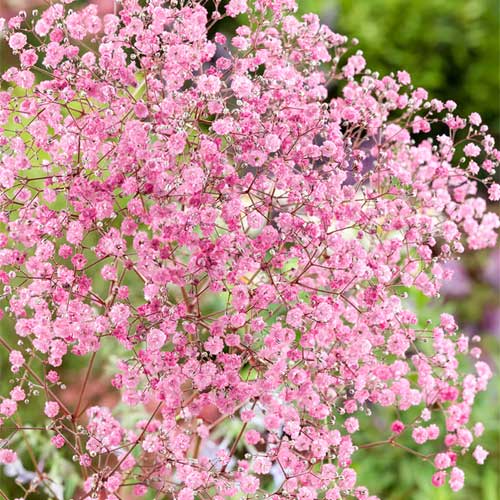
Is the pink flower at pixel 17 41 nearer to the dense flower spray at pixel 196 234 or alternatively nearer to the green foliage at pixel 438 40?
the dense flower spray at pixel 196 234

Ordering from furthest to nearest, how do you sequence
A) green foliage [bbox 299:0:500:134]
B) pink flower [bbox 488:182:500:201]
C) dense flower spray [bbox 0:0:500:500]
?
green foliage [bbox 299:0:500:134]
pink flower [bbox 488:182:500:201]
dense flower spray [bbox 0:0:500:500]

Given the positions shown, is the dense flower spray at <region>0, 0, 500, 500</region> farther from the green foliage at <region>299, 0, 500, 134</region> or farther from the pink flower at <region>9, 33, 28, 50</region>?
the green foliage at <region>299, 0, 500, 134</region>

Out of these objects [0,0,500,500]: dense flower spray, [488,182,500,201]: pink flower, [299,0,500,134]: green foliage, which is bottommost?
[0,0,500,500]: dense flower spray

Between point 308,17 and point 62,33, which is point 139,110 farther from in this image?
point 308,17

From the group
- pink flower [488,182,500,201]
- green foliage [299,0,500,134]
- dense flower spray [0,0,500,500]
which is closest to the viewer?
dense flower spray [0,0,500,500]

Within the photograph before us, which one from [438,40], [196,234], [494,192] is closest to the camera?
[196,234]

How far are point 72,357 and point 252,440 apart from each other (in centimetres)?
94

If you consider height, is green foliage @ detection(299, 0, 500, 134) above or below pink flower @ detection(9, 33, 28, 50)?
above

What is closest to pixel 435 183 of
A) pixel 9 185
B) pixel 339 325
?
pixel 339 325

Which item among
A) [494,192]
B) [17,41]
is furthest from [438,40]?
[17,41]

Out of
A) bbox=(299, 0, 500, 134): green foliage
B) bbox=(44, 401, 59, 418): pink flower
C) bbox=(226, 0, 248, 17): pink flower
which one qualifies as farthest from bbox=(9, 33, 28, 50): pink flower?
bbox=(299, 0, 500, 134): green foliage

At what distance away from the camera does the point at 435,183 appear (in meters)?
0.84

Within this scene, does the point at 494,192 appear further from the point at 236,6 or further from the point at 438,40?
the point at 438,40

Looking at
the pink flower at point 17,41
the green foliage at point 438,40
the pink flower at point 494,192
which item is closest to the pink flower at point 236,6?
the pink flower at point 17,41
